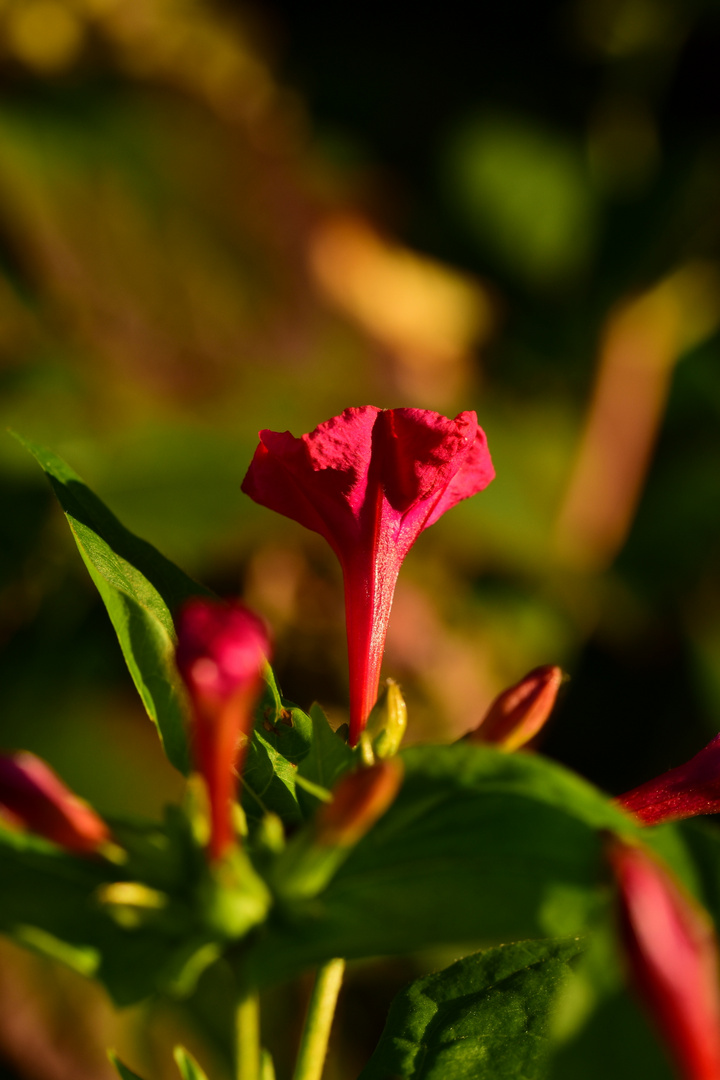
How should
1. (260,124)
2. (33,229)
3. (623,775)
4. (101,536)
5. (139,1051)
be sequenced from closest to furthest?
(101,536)
(139,1051)
(33,229)
(623,775)
(260,124)

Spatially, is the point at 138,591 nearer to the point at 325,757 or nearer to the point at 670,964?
the point at 325,757

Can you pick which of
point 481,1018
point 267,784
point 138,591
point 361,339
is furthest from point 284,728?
point 361,339

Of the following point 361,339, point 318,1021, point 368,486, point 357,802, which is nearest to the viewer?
point 357,802

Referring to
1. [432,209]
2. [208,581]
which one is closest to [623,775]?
[208,581]

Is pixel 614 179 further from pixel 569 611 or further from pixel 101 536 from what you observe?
pixel 101 536

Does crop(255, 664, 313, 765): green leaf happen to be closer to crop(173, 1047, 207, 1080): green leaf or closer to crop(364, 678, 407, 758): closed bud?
crop(364, 678, 407, 758): closed bud

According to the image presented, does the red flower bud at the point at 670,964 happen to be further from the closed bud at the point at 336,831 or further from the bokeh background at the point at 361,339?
the bokeh background at the point at 361,339
